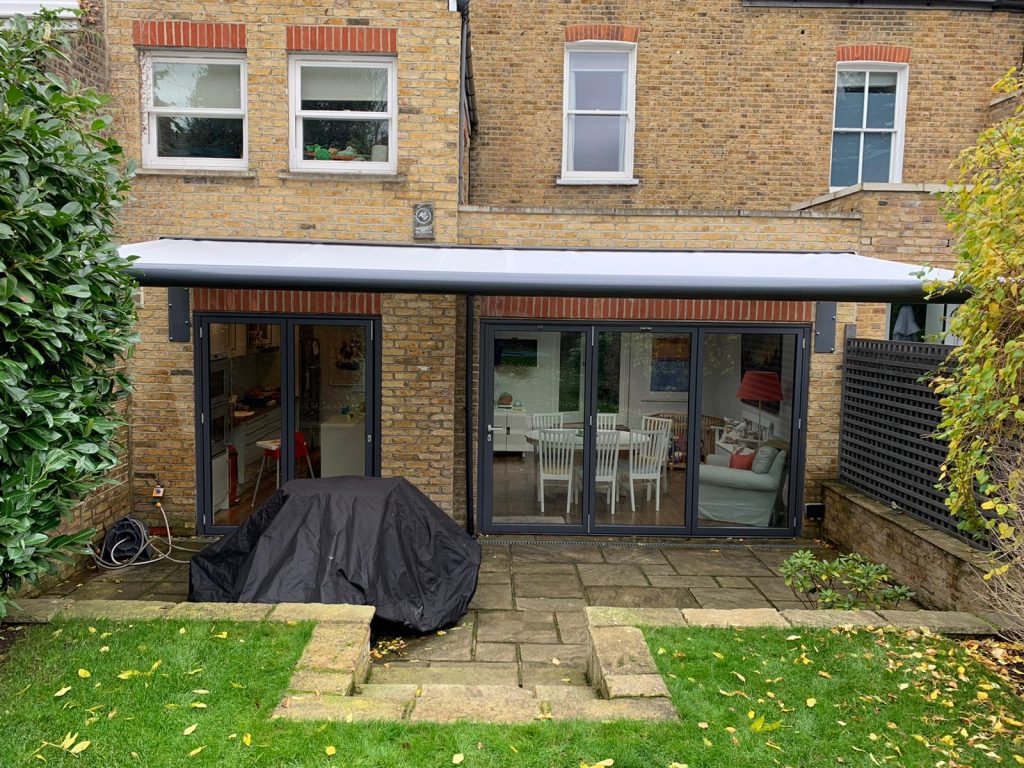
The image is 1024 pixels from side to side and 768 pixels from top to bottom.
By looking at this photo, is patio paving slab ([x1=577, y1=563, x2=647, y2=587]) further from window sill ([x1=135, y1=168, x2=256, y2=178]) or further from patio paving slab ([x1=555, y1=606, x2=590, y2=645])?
window sill ([x1=135, y1=168, x2=256, y2=178])

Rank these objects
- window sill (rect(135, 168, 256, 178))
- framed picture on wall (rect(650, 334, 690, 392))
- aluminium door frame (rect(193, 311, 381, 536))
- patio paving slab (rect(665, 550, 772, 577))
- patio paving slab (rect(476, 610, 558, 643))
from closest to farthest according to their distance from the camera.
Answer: patio paving slab (rect(476, 610, 558, 643))
patio paving slab (rect(665, 550, 772, 577))
window sill (rect(135, 168, 256, 178))
aluminium door frame (rect(193, 311, 381, 536))
framed picture on wall (rect(650, 334, 690, 392))

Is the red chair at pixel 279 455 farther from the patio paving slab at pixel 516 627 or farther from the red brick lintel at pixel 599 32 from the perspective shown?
the red brick lintel at pixel 599 32

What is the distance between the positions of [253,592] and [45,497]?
1602 millimetres

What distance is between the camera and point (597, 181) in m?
9.47

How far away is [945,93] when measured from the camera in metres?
9.69

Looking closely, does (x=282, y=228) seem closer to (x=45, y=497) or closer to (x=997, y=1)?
(x=45, y=497)

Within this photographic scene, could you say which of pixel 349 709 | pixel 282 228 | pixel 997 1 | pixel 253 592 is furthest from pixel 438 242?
pixel 997 1

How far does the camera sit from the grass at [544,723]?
2840 millimetres

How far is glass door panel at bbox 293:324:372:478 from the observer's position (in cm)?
693

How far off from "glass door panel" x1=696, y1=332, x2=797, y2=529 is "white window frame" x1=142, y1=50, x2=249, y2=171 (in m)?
5.20

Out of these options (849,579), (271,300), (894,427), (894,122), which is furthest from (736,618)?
(894,122)

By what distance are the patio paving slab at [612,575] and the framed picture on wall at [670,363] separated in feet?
6.24

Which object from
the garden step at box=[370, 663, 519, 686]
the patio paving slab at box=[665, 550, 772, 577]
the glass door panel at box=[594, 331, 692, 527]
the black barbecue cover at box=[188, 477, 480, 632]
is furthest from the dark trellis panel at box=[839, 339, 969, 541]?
the black barbecue cover at box=[188, 477, 480, 632]

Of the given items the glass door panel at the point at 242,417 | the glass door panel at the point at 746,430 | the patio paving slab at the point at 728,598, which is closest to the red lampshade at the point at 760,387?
the glass door panel at the point at 746,430
